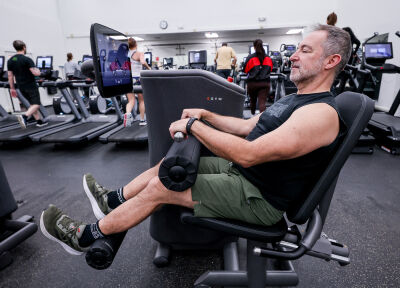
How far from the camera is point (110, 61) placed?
116 centimetres

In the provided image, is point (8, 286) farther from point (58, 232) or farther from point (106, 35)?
point (106, 35)

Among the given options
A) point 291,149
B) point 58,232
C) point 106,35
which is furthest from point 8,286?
point 291,149

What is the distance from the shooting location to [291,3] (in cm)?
981

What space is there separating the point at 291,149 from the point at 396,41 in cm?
593

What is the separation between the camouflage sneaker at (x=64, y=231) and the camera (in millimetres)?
1080

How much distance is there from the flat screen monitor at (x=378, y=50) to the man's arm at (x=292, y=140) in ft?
13.7

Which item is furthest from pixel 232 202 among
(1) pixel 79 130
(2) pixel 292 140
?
(1) pixel 79 130

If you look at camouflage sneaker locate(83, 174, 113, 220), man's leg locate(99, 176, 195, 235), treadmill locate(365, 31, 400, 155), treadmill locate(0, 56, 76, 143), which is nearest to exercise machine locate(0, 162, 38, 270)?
camouflage sneaker locate(83, 174, 113, 220)

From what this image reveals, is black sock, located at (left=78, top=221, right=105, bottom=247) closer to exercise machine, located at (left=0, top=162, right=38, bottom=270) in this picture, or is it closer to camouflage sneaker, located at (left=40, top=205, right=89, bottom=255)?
camouflage sneaker, located at (left=40, top=205, right=89, bottom=255)

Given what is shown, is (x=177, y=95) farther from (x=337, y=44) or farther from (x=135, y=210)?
(x=337, y=44)

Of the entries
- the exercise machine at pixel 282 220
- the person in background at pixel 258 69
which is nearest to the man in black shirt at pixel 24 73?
the person in background at pixel 258 69

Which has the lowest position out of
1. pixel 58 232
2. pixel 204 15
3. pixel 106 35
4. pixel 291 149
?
pixel 58 232

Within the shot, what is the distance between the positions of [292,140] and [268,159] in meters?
0.10

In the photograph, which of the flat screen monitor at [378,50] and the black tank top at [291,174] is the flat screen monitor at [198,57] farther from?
the black tank top at [291,174]
